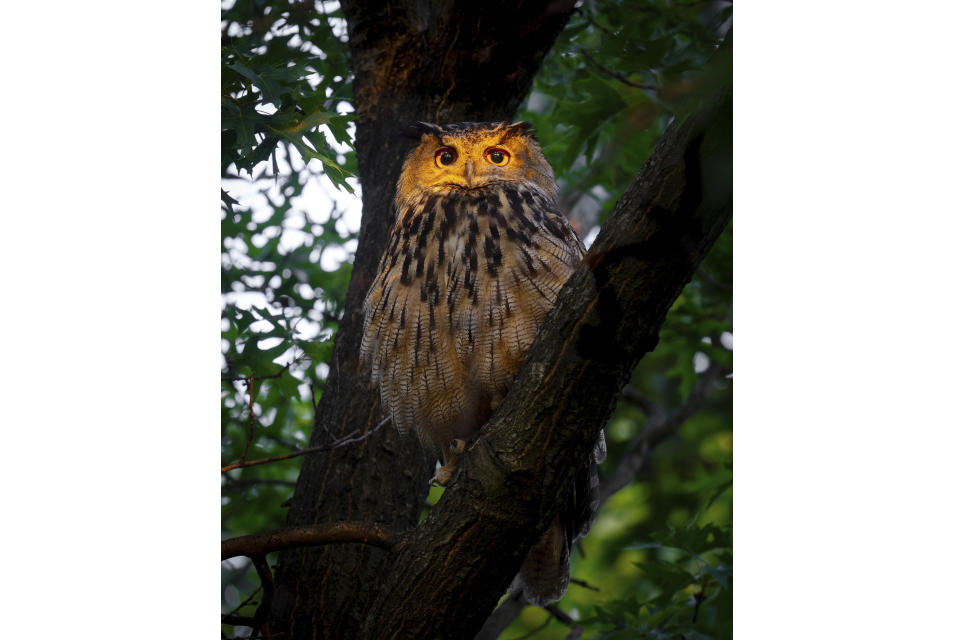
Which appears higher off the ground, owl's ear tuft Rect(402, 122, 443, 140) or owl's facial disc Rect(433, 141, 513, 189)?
owl's ear tuft Rect(402, 122, 443, 140)

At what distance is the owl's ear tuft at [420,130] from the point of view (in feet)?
7.64

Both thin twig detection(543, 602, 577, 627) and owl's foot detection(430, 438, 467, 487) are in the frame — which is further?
thin twig detection(543, 602, 577, 627)

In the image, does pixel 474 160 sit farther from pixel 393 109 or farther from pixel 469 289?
pixel 393 109

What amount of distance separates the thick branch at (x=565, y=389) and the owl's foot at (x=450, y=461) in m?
0.41

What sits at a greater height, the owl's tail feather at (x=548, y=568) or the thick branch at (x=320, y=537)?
the thick branch at (x=320, y=537)

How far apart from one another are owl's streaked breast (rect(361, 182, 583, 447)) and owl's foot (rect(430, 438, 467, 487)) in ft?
0.08

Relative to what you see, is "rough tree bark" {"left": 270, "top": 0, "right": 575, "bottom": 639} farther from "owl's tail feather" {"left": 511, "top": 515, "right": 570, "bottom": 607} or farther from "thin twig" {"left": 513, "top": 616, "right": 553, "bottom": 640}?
"thin twig" {"left": 513, "top": 616, "right": 553, "bottom": 640}

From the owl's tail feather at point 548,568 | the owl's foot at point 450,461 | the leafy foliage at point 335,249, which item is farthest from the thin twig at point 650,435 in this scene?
the owl's foot at point 450,461

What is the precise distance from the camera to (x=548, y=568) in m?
2.38

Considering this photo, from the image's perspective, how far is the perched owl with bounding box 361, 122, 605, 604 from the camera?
2059 millimetres

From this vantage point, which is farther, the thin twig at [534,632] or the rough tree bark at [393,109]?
the thin twig at [534,632]

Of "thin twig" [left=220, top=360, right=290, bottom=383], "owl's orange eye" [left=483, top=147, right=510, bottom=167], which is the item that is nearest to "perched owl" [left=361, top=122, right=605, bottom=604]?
"owl's orange eye" [left=483, top=147, right=510, bottom=167]

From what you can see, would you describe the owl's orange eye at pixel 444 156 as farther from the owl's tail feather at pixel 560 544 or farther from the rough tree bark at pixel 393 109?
the owl's tail feather at pixel 560 544
